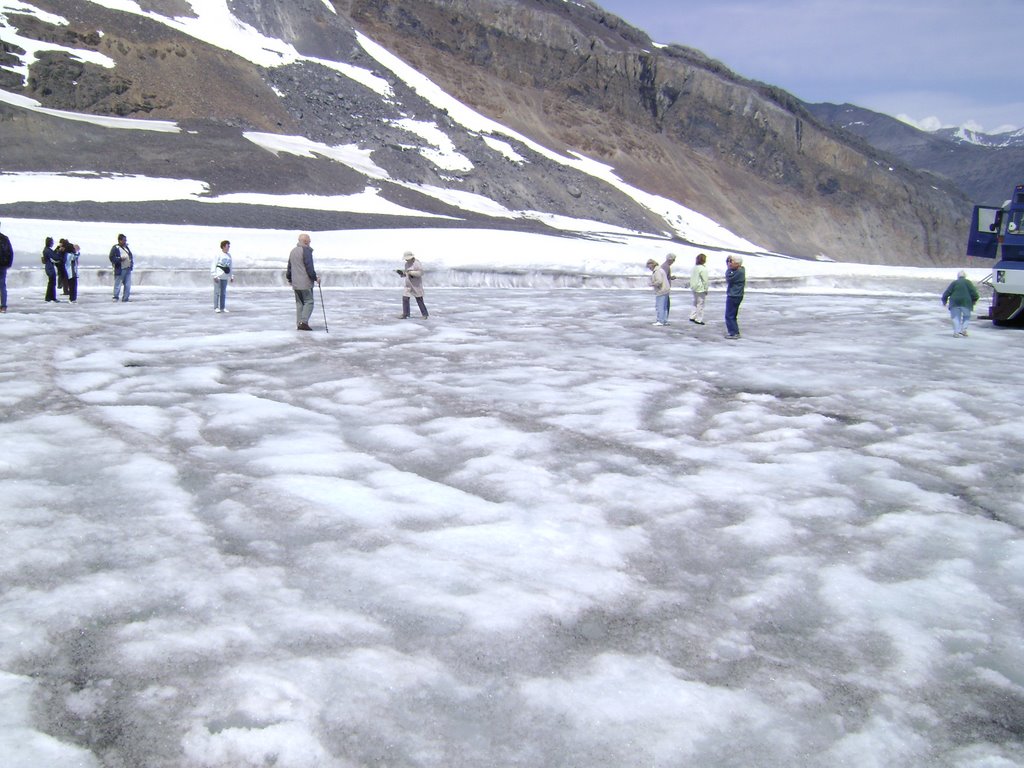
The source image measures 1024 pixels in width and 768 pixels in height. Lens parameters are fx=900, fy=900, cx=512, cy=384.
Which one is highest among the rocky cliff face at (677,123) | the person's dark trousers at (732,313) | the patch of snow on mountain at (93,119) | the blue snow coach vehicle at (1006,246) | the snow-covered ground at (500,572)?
the rocky cliff face at (677,123)

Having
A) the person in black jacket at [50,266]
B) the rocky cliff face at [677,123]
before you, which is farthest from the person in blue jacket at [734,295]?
the rocky cliff face at [677,123]

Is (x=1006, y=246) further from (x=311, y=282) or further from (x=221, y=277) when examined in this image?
(x=221, y=277)

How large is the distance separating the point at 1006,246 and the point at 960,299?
2.11m

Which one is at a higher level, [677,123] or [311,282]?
[677,123]

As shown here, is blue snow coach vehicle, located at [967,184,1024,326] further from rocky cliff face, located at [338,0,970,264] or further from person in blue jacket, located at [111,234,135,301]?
rocky cliff face, located at [338,0,970,264]

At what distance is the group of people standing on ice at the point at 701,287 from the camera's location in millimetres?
14977

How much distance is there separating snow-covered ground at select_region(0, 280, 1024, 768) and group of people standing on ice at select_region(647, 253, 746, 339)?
17.2 feet

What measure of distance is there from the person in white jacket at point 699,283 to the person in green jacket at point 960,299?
4.11m

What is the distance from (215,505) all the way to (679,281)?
88.5ft

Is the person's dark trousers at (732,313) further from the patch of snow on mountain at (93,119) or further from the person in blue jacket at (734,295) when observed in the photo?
the patch of snow on mountain at (93,119)

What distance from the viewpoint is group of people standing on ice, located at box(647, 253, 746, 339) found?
15.0 meters

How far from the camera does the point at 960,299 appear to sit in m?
16.0

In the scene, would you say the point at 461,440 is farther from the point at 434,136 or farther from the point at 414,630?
the point at 434,136

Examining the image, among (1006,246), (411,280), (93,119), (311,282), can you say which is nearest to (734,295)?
(411,280)
